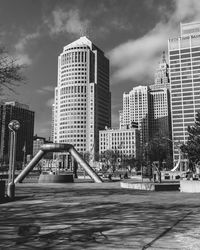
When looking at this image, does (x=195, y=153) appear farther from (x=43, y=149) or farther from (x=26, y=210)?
(x=43, y=149)

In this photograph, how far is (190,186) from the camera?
22594mm

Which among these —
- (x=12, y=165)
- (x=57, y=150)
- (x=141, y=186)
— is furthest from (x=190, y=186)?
(x=57, y=150)

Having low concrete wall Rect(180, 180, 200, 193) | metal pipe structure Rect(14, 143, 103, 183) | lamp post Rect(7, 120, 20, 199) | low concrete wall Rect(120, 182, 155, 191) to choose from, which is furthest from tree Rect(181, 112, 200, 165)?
metal pipe structure Rect(14, 143, 103, 183)

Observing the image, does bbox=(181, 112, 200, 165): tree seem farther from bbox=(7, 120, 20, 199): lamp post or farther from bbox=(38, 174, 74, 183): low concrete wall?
bbox=(38, 174, 74, 183): low concrete wall

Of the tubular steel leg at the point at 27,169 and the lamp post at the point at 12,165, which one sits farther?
the tubular steel leg at the point at 27,169

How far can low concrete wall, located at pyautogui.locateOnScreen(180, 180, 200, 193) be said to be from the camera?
72.6ft

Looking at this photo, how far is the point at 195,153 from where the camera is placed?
79.2 feet

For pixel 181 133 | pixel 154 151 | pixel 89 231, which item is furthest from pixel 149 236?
pixel 181 133

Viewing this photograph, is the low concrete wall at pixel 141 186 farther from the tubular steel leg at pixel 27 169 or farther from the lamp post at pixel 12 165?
the tubular steel leg at pixel 27 169

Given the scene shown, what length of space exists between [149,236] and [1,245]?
12.9ft

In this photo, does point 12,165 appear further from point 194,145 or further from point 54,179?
point 54,179

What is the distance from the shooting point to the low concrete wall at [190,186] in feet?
72.6

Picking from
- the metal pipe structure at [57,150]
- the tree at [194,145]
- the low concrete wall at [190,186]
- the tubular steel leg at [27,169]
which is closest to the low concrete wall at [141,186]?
the low concrete wall at [190,186]

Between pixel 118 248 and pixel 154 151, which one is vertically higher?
pixel 154 151
